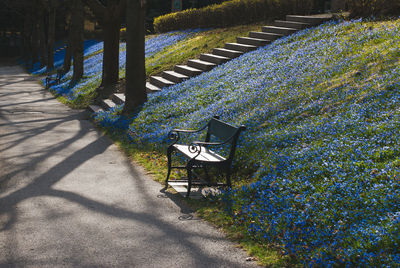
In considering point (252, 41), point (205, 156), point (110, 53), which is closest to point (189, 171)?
point (205, 156)

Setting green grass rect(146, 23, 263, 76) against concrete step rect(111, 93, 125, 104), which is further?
green grass rect(146, 23, 263, 76)

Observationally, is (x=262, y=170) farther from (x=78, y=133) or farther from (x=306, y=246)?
(x=78, y=133)

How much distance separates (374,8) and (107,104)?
9930mm

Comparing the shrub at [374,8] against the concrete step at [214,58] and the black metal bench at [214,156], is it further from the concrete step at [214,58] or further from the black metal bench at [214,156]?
the black metal bench at [214,156]

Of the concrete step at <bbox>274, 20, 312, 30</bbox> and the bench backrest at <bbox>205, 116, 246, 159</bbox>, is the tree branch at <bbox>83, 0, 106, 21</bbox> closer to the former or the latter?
the concrete step at <bbox>274, 20, 312, 30</bbox>

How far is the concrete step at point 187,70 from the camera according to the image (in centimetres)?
1725

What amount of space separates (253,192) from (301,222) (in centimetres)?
143

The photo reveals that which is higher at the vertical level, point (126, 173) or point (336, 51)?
point (336, 51)

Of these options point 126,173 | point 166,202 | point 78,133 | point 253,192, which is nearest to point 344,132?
point 253,192

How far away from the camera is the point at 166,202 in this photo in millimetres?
7184

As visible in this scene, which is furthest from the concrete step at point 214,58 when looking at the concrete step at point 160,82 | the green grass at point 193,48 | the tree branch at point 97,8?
the tree branch at point 97,8

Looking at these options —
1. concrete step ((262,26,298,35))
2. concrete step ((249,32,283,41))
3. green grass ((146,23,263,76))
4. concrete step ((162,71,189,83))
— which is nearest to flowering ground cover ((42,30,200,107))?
green grass ((146,23,263,76))

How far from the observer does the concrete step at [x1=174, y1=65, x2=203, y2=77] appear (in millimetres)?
17250

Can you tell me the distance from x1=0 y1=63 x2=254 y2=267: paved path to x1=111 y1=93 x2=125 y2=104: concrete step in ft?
17.0
